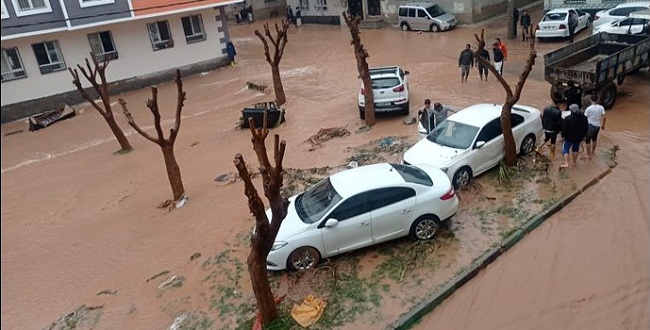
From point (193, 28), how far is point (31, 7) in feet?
24.7

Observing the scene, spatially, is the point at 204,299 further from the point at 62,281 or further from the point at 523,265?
the point at 523,265

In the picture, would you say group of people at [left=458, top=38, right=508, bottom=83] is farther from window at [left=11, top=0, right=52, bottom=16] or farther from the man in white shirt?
window at [left=11, top=0, right=52, bottom=16]

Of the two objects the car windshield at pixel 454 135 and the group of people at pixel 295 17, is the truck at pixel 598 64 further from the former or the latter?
the group of people at pixel 295 17

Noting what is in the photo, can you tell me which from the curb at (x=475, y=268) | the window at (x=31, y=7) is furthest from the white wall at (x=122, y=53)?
the curb at (x=475, y=268)

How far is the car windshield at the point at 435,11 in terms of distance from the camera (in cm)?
2855

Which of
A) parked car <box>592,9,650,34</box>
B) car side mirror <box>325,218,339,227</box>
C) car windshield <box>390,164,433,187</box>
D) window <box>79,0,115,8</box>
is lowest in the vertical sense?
car side mirror <box>325,218,339,227</box>

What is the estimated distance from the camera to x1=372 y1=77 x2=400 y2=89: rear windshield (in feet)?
53.2

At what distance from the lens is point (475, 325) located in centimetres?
738

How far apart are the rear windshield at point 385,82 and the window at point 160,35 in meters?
13.8

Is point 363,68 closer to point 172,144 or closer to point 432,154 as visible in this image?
point 432,154

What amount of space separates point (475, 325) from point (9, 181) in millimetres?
16157

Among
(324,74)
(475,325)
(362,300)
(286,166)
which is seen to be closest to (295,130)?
(286,166)

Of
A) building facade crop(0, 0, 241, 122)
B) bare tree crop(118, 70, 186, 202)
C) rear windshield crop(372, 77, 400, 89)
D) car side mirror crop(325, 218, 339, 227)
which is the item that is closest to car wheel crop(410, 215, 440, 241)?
car side mirror crop(325, 218, 339, 227)

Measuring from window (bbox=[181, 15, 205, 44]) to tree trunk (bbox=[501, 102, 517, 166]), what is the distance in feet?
64.1
